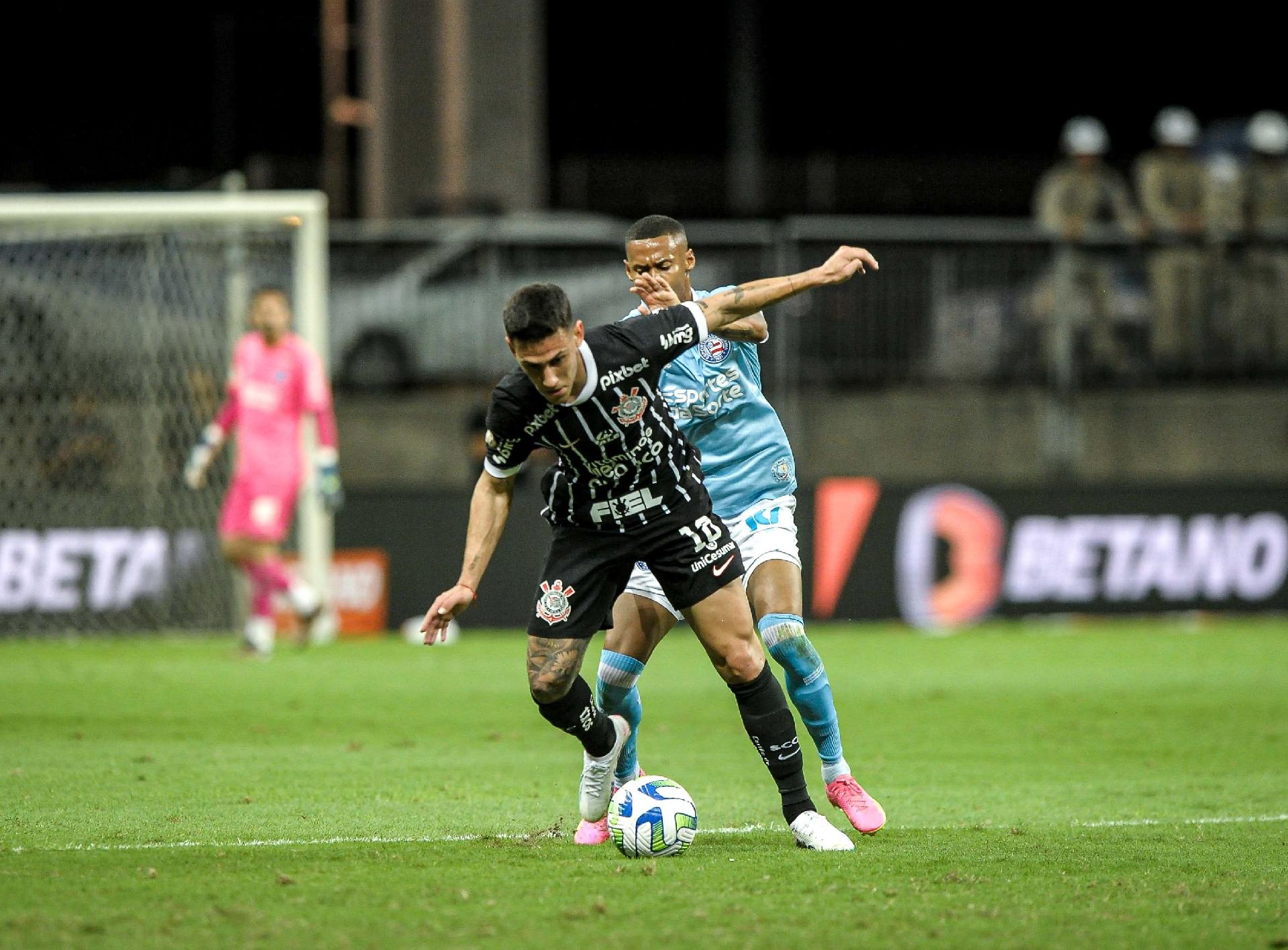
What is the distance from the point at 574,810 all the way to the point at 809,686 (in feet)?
3.61

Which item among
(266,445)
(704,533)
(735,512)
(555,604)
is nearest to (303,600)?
(266,445)

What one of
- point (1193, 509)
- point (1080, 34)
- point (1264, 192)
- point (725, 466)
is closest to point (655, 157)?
point (1080, 34)

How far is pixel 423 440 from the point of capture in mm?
17719

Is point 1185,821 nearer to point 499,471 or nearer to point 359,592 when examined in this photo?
point 499,471

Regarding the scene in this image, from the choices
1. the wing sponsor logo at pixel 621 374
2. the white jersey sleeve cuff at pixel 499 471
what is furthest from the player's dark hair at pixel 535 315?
the white jersey sleeve cuff at pixel 499 471

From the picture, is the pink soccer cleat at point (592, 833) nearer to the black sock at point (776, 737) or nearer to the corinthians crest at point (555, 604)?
the black sock at point (776, 737)

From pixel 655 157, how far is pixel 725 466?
28.6 metres

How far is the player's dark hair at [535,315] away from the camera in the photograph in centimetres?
593

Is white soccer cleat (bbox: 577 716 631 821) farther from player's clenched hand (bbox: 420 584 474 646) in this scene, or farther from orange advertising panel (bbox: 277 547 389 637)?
orange advertising panel (bbox: 277 547 389 637)

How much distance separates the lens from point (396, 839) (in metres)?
6.46

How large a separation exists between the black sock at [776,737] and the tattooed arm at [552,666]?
57 cm

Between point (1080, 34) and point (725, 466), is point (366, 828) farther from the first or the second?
point (1080, 34)

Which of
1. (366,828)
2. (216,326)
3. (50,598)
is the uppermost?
(216,326)

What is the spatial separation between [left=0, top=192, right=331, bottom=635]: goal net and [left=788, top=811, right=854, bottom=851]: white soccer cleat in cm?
831
